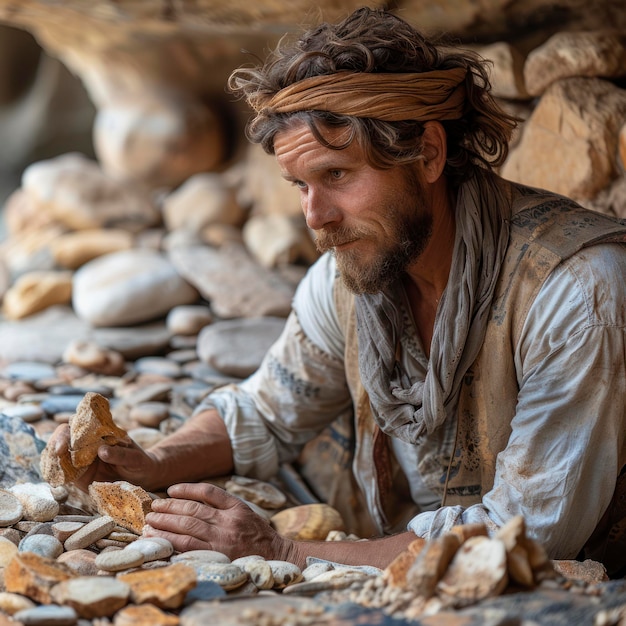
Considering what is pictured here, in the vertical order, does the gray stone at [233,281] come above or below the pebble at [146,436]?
above

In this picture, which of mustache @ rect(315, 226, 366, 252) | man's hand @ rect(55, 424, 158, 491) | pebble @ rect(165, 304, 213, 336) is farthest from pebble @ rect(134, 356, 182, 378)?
mustache @ rect(315, 226, 366, 252)

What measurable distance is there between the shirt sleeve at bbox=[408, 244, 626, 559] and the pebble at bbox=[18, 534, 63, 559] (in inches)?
33.8

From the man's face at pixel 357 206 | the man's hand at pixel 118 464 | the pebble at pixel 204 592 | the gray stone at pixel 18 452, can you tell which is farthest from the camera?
the gray stone at pixel 18 452

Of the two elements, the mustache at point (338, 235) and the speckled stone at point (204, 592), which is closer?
the speckled stone at point (204, 592)

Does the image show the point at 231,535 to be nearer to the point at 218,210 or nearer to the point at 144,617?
the point at 144,617

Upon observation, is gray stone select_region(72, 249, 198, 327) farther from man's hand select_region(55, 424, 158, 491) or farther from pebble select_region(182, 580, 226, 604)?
pebble select_region(182, 580, 226, 604)

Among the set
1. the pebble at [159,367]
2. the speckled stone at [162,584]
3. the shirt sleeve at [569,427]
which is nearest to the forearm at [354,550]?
the shirt sleeve at [569,427]

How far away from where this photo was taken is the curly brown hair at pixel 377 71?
2.15 m

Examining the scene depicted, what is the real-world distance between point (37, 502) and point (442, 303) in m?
1.12

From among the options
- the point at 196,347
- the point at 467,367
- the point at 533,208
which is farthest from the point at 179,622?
the point at 196,347

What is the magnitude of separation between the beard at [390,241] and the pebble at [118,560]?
87 centimetres

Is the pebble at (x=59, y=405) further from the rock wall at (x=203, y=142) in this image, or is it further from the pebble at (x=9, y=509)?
the rock wall at (x=203, y=142)

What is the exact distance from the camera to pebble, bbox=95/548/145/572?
1867 millimetres

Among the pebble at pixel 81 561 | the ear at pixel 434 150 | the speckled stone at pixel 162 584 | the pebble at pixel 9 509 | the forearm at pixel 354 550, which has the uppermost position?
the ear at pixel 434 150
